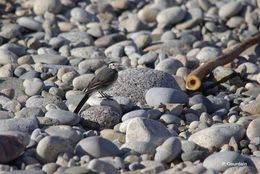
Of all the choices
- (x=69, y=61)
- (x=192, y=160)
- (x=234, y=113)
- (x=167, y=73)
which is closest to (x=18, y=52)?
(x=69, y=61)

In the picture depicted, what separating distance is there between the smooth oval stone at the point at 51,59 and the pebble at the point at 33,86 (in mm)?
956

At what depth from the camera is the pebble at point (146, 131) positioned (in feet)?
20.3

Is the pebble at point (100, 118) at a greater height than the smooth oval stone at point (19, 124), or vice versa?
the smooth oval stone at point (19, 124)

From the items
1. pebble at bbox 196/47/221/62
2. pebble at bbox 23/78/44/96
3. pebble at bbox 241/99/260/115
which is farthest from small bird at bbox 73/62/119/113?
pebble at bbox 196/47/221/62

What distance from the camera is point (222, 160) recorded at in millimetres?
5730

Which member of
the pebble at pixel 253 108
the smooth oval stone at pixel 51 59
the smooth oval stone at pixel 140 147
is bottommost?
the pebble at pixel 253 108

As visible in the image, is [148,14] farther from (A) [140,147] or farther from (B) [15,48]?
(A) [140,147]

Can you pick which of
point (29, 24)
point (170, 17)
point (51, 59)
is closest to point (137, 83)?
point (51, 59)

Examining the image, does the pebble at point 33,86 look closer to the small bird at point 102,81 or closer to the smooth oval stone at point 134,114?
the small bird at point 102,81

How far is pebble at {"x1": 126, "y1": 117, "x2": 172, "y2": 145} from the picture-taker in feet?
20.3

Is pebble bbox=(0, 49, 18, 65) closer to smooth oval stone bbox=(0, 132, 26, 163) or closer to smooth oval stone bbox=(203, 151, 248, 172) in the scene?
smooth oval stone bbox=(0, 132, 26, 163)

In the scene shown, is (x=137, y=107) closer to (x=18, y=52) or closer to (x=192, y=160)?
(x=192, y=160)

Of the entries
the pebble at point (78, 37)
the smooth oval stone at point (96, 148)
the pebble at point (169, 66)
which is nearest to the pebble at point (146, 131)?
the smooth oval stone at point (96, 148)

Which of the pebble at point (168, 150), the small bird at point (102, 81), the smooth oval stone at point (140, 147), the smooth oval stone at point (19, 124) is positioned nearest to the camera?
the pebble at point (168, 150)
